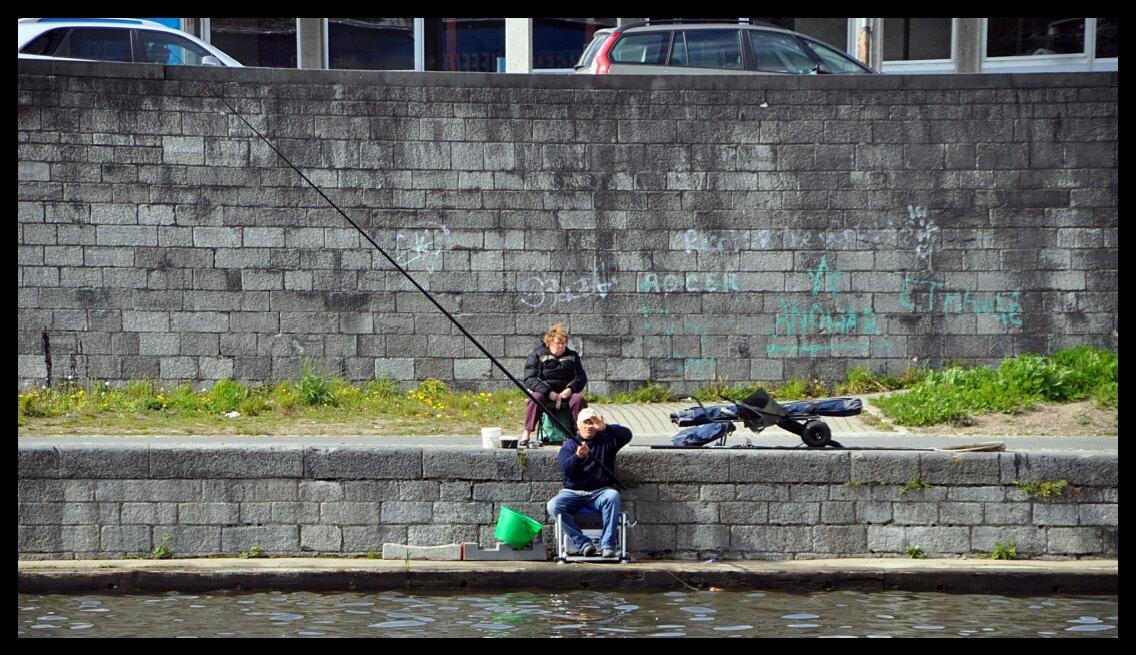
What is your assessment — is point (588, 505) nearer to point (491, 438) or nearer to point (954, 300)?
point (491, 438)

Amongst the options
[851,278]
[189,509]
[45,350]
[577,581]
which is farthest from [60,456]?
[851,278]

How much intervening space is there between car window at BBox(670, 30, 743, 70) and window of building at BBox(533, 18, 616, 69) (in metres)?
7.23

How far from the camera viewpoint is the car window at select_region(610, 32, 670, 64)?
52.8ft

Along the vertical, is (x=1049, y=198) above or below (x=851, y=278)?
above

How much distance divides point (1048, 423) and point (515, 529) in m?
6.28

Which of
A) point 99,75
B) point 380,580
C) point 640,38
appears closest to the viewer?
point 380,580

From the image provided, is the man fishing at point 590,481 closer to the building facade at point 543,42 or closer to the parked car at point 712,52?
the parked car at point 712,52

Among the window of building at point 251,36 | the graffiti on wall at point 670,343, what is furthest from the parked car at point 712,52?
the window of building at point 251,36

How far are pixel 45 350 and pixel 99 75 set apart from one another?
315cm

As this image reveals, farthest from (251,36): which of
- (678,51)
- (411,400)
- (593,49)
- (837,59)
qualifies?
Answer: (837,59)

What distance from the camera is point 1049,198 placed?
48.2ft

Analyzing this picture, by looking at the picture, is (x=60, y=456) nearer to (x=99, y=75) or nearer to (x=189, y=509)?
(x=189, y=509)

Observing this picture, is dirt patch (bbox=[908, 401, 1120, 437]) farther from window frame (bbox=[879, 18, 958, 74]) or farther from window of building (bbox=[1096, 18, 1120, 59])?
window of building (bbox=[1096, 18, 1120, 59])

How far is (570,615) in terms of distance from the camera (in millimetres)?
8438
